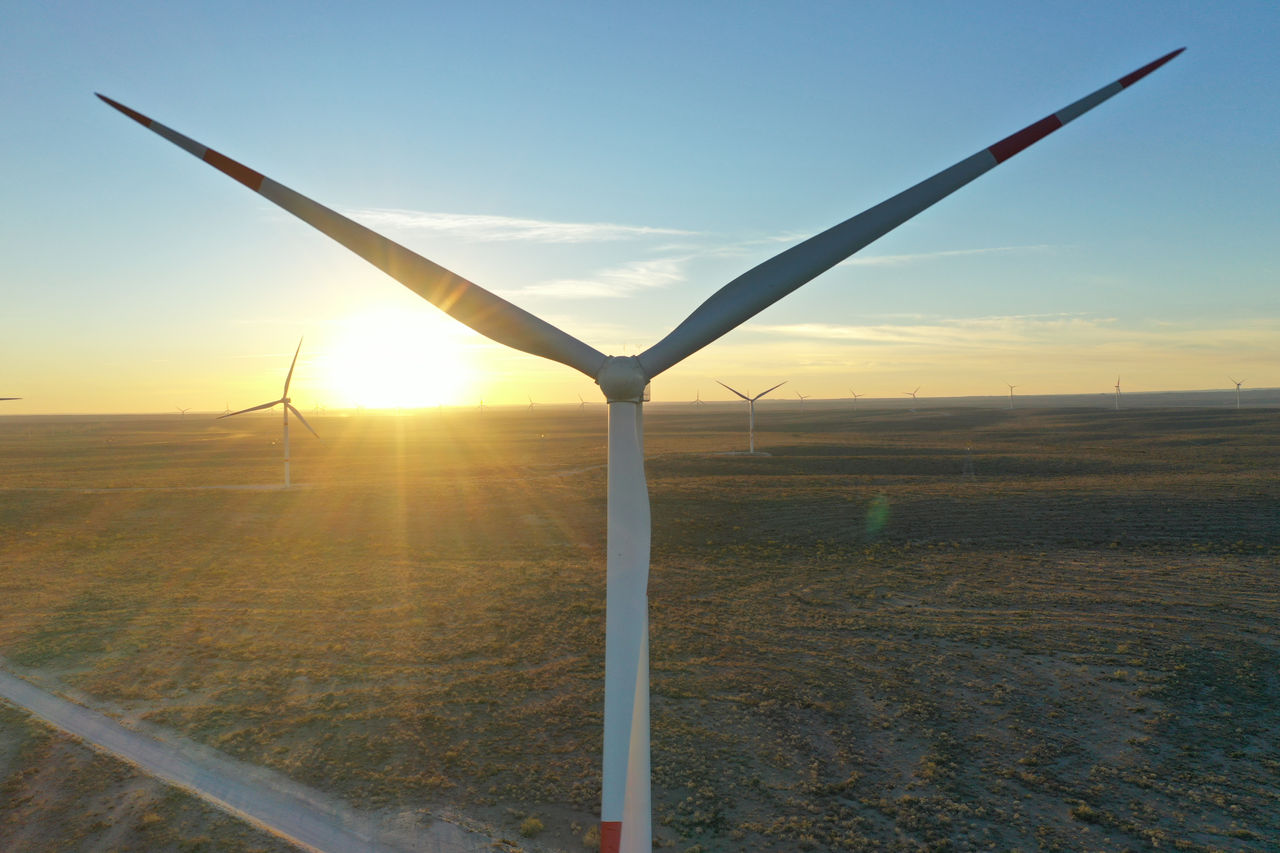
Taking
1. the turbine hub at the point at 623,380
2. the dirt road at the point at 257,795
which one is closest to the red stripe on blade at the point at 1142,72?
the turbine hub at the point at 623,380

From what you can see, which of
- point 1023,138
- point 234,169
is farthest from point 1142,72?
point 234,169

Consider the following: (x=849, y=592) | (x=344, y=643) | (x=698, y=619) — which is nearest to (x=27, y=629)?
(x=344, y=643)

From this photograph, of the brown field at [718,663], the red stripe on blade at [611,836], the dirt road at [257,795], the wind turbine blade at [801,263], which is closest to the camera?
the red stripe on blade at [611,836]

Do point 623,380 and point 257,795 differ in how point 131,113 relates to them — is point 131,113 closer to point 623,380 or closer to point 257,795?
point 623,380

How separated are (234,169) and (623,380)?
19.2 ft

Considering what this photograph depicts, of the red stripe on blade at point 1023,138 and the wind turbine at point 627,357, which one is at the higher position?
the red stripe on blade at point 1023,138

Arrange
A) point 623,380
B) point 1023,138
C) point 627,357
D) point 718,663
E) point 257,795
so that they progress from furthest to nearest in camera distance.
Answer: point 718,663
point 257,795
point 1023,138
point 627,357
point 623,380

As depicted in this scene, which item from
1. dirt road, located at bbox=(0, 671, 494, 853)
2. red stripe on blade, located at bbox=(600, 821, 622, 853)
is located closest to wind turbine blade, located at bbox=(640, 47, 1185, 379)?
red stripe on blade, located at bbox=(600, 821, 622, 853)

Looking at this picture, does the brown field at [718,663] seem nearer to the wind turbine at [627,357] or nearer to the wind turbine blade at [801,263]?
the wind turbine at [627,357]

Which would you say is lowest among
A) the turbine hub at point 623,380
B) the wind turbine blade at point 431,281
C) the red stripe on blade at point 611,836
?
the red stripe on blade at point 611,836

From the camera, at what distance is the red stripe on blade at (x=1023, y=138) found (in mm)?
9172

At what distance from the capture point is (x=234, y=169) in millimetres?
9547

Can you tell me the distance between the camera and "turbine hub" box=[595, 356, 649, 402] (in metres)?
8.43

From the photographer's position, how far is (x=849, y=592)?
29.7m
